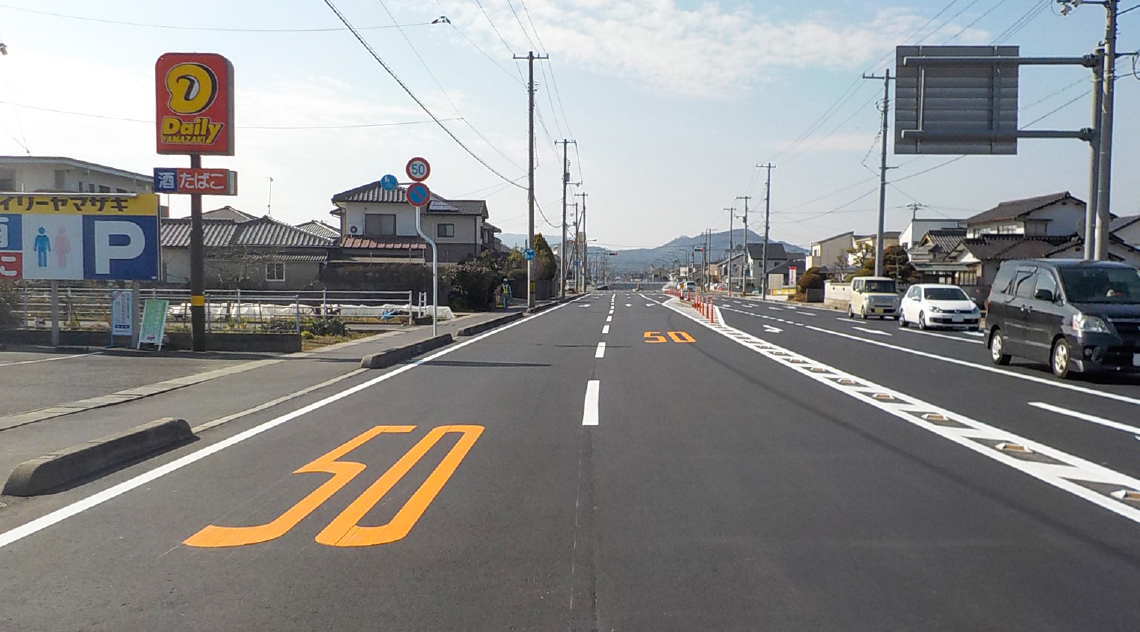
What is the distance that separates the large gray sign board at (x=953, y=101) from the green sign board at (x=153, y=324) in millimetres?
17547

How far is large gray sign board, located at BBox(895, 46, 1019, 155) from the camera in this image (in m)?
20.2

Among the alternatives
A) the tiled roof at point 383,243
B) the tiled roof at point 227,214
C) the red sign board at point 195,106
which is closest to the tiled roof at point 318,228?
the tiled roof at point 227,214

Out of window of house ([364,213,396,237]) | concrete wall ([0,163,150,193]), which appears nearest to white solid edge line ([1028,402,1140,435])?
concrete wall ([0,163,150,193])

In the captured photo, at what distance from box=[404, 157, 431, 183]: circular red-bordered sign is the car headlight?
13.0 metres

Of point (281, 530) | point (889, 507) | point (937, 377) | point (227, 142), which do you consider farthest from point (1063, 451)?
point (227, 142)

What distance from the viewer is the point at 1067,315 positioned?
39.7 ft

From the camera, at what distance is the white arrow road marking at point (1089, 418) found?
27.3ft

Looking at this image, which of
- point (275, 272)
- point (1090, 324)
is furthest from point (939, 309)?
point (275, 272)

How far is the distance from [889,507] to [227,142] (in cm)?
1422

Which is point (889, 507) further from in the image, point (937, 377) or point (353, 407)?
point (937, 377)

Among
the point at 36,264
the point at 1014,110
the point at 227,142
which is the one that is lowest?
the point at 36,264

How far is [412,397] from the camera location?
10.6 m

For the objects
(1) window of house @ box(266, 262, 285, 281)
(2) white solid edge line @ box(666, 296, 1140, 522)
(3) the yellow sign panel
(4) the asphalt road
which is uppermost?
(3) the yellow sign panel

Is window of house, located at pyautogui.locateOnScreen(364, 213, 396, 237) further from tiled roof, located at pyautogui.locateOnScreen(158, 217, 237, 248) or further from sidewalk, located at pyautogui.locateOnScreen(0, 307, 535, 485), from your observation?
sidewalk, located at pyautogui.locateOnScreen(0, 307, 535, 485)
